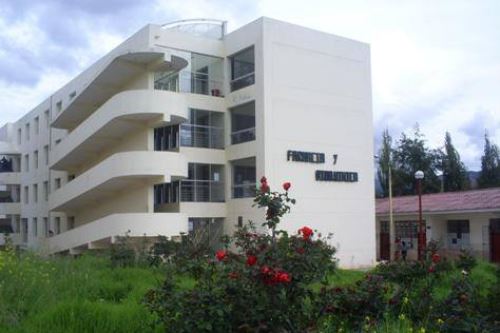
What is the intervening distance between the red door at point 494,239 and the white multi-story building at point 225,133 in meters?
6.85

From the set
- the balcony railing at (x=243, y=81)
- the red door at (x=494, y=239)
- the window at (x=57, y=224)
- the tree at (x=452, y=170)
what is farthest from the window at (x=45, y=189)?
the tree at (x=452, y=170)

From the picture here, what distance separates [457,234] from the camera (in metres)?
36.0

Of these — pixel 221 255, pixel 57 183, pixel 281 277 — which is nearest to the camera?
pixel 281 277

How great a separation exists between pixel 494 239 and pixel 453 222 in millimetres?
3877

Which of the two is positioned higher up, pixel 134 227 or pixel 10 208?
pixel 10 208

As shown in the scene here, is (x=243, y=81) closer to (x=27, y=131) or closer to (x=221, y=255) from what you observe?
(x=221, y=255)

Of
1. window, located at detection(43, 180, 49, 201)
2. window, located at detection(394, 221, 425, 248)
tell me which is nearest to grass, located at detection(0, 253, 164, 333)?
window, located at detection(394, 221, 425, 248)

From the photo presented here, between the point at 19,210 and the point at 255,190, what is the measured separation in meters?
47.3

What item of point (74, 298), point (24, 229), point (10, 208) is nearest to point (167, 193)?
point (74, 298)

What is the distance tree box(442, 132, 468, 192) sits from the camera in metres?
56.1

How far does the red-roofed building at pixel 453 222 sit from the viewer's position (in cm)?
3306

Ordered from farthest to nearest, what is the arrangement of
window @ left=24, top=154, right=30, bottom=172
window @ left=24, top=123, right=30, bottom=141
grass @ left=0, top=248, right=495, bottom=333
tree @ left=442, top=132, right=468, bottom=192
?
tree @ left=442, top=132, right=468, bottom=192, window @ left=24, top=123, right=30, bottom=141, window @ left=24, top=154, right=30, bottom=172, grass @ left=0, top=248, right=495, bottom=333

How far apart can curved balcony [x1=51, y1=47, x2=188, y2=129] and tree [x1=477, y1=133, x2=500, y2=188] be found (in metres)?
36.8

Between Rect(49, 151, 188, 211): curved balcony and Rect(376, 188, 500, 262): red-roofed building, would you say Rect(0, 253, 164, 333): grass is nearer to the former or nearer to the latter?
Rect(49, 151, 188, 211): curved balcony
